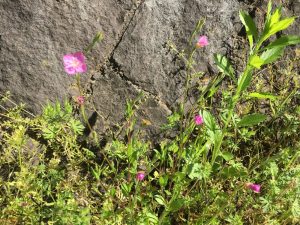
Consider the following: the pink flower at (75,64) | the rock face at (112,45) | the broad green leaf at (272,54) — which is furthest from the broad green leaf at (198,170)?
the pink flower at (75,64)

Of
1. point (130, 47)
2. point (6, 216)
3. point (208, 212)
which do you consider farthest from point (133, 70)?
point (6, 216)

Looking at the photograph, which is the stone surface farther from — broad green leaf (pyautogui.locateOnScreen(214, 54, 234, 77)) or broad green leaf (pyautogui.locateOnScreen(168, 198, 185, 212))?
broad green leaf (pyautogui.locateOnScreen(168, 198, 185, 212))

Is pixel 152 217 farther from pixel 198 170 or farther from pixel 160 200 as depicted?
pixel 198 170

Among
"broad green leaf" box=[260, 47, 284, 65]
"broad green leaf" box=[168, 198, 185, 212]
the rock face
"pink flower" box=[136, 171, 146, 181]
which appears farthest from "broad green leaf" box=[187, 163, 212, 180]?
"broad green leaf" box=[260, 47, 284, 65]

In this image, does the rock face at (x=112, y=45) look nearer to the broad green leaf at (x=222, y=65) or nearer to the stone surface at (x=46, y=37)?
the stone surface at (x=46, y=37)

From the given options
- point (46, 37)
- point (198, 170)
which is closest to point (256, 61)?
point (198, 170)

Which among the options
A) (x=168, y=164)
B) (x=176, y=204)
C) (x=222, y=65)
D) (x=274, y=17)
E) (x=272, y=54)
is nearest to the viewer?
(x=274, y=17)

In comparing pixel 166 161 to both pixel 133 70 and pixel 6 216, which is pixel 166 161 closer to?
pixel 133 70

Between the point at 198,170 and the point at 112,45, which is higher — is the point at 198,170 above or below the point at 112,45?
below
